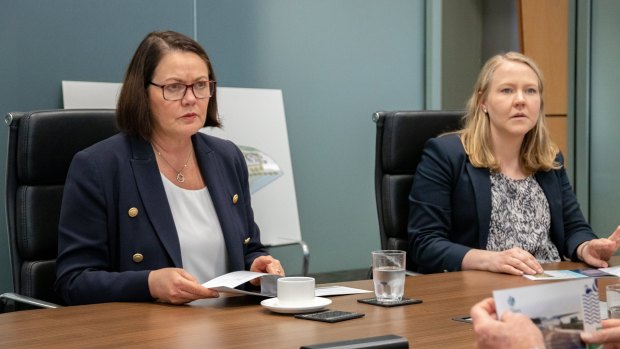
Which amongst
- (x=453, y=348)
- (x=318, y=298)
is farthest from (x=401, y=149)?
(x=453, y=348)

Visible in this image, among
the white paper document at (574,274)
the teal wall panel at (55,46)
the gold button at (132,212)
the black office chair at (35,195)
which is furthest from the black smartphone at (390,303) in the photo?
the teal wall panel at (55,46)

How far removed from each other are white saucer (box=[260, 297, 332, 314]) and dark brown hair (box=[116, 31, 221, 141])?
821 mm

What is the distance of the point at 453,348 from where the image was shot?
1549 millimetres

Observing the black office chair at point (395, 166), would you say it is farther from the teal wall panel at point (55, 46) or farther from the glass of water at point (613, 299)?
the teal wall panel at point (55, 46)

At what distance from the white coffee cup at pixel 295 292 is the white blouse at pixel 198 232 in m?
0.62

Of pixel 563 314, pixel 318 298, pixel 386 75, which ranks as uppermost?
pixel 386 75

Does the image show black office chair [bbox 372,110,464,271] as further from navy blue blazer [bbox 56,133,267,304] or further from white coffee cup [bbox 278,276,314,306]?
white coffee cup [bbox 278,276,314,306]

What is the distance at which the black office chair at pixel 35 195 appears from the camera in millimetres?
2455

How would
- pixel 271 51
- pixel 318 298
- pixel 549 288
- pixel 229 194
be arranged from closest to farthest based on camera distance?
1. pixel 549 288
2. pixel 318 298
3. pixel 229 194
4. pixel 271 51

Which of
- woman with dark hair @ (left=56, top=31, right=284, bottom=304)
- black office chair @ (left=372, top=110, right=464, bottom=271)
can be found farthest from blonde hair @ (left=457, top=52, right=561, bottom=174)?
woman with dark hair @ (left=56, top=31, right=284, bottom=304)

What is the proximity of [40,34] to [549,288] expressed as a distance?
10.8 ft

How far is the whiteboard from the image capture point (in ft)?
14.3

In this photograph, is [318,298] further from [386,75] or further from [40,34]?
[386,75]

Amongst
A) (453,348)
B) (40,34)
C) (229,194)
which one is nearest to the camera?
(453,348)
